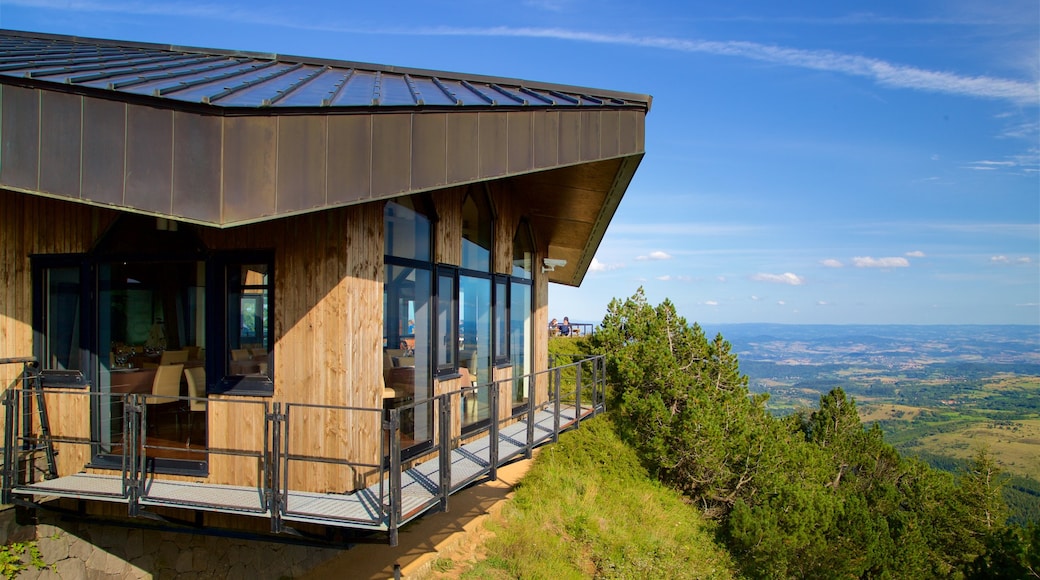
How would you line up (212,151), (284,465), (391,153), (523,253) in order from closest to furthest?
(212,151)
(391,153)
(284,465)
(523,253)

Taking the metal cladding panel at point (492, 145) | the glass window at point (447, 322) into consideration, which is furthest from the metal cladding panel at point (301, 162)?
the glass window at point (447, 322)

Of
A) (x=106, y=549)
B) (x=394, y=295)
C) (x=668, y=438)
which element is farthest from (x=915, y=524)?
(x=106, y=549)

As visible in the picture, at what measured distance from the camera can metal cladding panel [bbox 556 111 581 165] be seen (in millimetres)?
7875

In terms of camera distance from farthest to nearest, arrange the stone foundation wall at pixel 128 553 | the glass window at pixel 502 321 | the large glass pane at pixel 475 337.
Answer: the glass window at pixel 502 321 → the large glass pane at pixel 475 337 → the stone foundation wall at pixel 128 553

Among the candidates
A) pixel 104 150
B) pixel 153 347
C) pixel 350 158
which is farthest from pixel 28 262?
pixel 350 158

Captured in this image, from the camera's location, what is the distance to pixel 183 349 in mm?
7289

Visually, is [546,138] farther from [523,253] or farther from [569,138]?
[523,253]

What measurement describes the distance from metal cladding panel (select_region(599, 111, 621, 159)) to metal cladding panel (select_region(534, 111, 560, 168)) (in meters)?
0.86

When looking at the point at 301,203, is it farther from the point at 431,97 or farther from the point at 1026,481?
the point at 1026,481

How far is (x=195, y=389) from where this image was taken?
286 inches

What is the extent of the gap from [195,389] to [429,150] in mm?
3441

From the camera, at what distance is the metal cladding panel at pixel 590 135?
8219 mm

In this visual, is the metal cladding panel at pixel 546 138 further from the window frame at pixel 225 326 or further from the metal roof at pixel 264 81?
the window frame at pixel 225 326

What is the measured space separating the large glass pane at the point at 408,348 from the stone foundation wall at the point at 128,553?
8.07 feet
